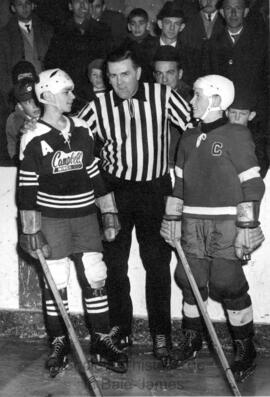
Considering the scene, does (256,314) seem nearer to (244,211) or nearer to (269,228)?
(269,228)

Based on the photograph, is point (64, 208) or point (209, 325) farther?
point (64, 208)

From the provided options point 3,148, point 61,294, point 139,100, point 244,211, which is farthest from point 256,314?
point 3,148

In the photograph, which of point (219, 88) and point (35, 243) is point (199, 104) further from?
point (35, 243)

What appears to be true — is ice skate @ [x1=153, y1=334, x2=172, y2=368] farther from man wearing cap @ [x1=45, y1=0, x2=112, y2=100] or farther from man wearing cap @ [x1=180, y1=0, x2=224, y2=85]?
man wearing cap @ [x1=45, y1=0, x2=112, y2=100]

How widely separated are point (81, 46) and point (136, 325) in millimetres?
2767

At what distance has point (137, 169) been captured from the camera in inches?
193

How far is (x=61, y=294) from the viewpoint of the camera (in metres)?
4.78

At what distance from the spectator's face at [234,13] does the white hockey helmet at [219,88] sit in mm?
1852

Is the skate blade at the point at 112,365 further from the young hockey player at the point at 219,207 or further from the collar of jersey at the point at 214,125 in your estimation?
the collar of jersey at the point at 214,125

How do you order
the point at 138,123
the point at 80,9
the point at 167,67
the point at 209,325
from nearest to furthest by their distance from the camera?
the point at 209,325 → the point at 138,123 → the point at 167,67 → the point at 80,9

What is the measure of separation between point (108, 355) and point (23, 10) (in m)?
3.80

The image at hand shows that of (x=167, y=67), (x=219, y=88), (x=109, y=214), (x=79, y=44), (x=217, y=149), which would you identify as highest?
(x=79, y=44)

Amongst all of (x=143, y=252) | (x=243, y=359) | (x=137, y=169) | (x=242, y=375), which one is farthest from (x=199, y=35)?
(x=242, y=375)

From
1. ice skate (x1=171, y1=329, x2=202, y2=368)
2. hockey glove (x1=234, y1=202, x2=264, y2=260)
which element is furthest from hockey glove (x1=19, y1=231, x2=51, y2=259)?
hockey glove (x1=234, y1=202, x2=264, y2=260)
